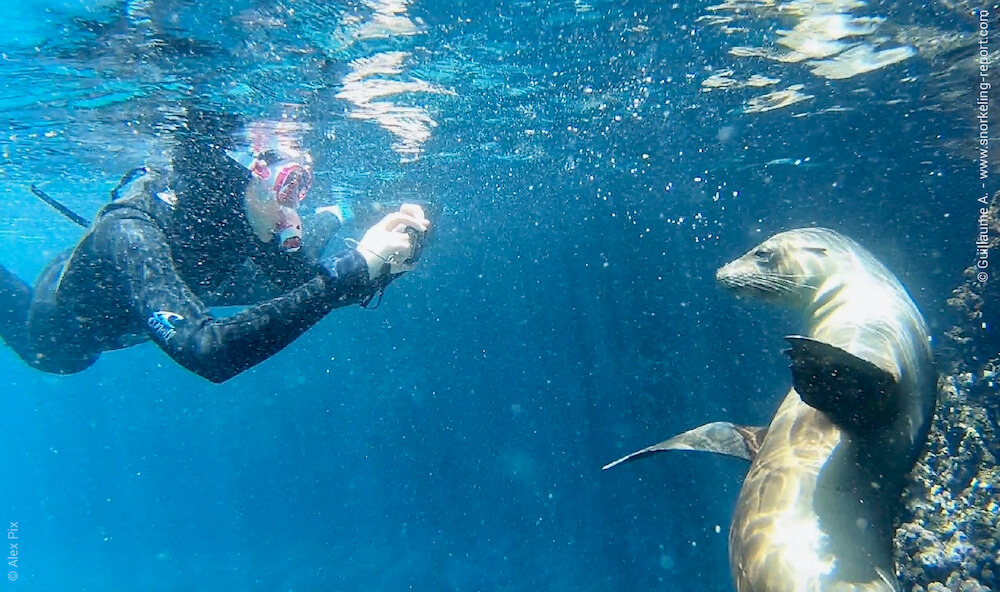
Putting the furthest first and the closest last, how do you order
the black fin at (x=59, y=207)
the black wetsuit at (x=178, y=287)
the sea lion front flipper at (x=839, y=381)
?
the black fin at (x=59, y=207)
the black wetsuit at (x=178, y=287)
the sea lion front flipper at (x=839, y=381)

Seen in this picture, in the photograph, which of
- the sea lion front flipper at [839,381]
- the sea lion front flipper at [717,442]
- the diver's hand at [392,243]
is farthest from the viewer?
the sea lion front flipper at [717,442]

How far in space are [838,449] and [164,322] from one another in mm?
3964

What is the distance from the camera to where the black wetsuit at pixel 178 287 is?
2.90 meters

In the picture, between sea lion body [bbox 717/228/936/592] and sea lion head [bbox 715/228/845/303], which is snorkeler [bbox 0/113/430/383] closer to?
sea lion body [bbox 717/228/936/592]

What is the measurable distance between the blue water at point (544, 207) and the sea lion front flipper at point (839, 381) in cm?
250

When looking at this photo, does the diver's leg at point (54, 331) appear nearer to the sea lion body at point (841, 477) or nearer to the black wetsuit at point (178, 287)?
the black wetsuit at point (178, 287)

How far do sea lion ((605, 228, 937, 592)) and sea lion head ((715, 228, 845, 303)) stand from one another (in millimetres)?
250

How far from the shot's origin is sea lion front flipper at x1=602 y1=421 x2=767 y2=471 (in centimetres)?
400

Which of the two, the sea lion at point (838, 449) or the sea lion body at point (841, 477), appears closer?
the sea lion at point (838, 449)

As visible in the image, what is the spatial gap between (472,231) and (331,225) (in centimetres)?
2488

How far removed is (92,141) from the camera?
1308 centimetres

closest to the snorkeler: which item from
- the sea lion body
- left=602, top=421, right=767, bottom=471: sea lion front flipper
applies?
left=602, top=421, right=767, bottom=471: sea lion front flipper

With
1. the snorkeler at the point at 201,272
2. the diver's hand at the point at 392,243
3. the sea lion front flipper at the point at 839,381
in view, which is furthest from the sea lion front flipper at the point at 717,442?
the snorkeler at the point at 201,272

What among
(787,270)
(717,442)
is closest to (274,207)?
(717,442)
